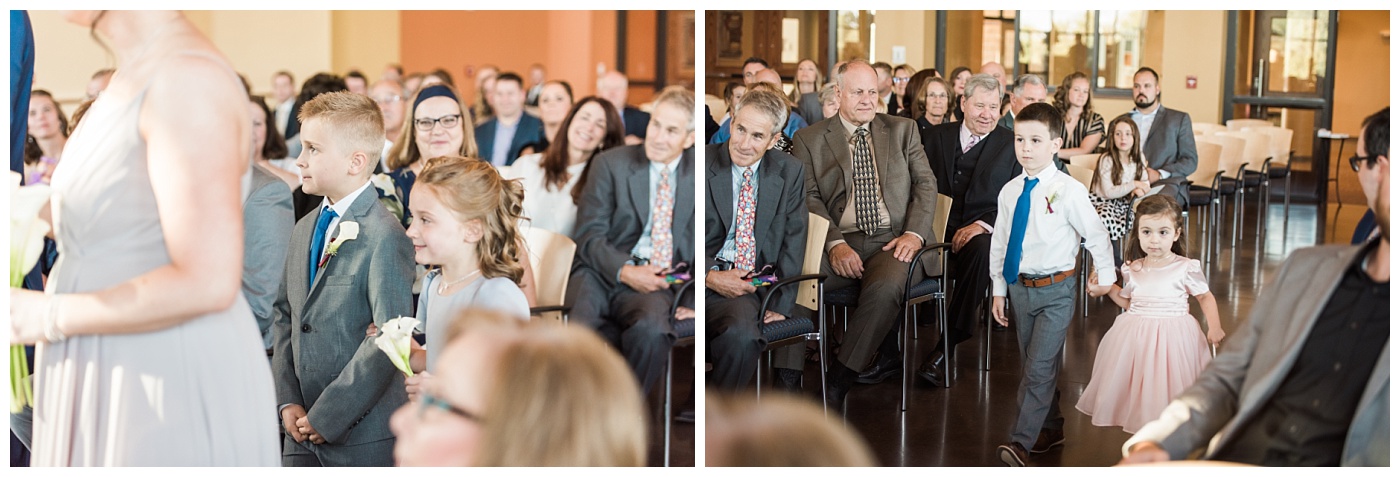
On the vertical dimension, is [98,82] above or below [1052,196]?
above

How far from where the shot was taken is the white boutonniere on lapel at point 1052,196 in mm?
3076

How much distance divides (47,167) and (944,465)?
7.74 feet

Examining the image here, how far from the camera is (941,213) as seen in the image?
3.23 meters

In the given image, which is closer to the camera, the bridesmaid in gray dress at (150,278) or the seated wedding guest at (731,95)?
the bridesmaid in gray dress at (150,278)

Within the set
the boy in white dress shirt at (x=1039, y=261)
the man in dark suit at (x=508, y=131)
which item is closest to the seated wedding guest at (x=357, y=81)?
the man in dark suit at (x=508, y=131)

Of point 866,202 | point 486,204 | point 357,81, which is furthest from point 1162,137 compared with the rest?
point 357,81

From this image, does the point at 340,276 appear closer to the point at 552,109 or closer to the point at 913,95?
the point at 552,109

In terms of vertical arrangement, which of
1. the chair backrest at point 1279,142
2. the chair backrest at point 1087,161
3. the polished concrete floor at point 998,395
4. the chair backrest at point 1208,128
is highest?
the chair backrest at point 1208,128

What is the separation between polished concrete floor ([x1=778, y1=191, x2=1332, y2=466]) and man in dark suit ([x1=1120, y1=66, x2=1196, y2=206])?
136mm

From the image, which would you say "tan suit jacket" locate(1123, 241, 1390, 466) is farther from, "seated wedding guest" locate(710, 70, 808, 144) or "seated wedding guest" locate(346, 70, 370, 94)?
"seated wedding guest" locate(346, 70, 370, 94)

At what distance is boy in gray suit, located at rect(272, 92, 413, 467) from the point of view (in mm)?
3021

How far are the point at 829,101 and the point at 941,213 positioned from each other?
1.33 ft

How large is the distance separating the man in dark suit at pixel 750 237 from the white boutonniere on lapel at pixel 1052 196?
61cm

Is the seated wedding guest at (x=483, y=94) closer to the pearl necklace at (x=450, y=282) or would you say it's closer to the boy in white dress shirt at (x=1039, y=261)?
the pearl necklace at (x=450, y=282)
